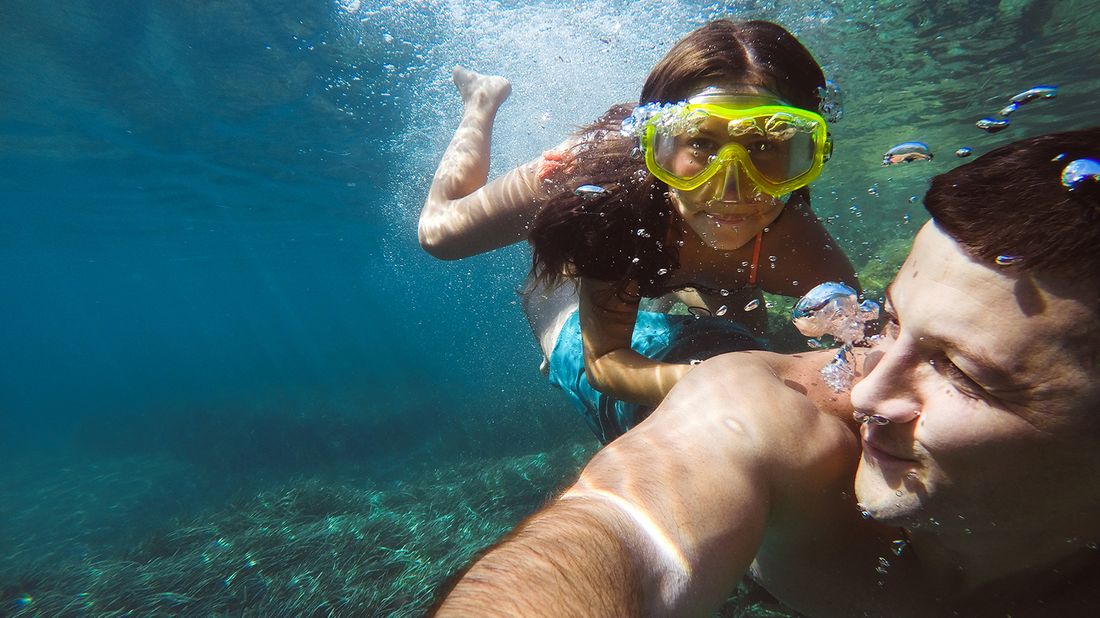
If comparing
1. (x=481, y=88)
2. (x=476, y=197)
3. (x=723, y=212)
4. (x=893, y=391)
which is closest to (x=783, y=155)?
(x=723, y=212)

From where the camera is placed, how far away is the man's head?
4.06 feet

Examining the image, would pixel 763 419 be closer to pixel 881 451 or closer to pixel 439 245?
pixel 881 451

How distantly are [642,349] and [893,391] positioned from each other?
8.91 feet

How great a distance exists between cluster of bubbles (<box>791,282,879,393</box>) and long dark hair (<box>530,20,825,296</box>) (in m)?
1.11

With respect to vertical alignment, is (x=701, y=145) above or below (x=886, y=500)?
above

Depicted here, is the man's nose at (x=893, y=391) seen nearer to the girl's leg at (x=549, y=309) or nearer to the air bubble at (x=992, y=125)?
the air bubble at (x=992, y=125)

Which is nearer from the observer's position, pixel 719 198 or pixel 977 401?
pixel 977 401

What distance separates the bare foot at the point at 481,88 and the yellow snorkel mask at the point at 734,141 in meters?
3.39

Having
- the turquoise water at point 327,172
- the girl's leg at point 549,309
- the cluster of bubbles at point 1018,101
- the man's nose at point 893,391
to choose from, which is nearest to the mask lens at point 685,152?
the cluster of bubbles at point 1018,101

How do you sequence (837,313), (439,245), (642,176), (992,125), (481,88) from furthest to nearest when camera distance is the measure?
(481,88) → (439,245) → (837,313) → (642,176) → (992,125)

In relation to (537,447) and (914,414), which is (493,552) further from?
(537,447)

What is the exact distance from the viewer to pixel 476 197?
4.48 m

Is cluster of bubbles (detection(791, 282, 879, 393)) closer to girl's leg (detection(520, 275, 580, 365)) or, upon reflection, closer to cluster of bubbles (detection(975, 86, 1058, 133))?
cluster of bubbles (detection(975, 86, 1058, 133))

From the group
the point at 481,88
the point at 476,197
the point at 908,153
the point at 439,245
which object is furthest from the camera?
the point at 481,88
